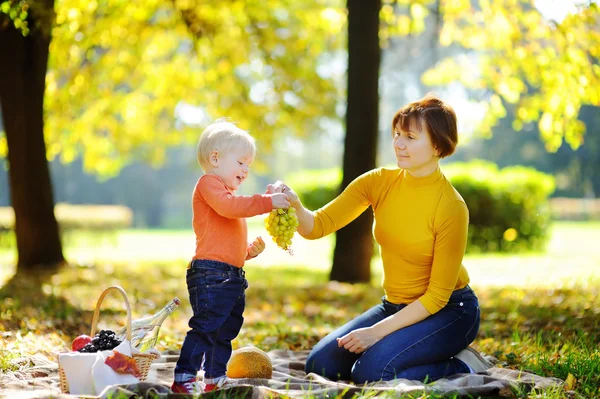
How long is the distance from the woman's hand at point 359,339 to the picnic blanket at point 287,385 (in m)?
0.26

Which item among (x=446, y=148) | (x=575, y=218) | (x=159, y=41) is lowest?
(x=575, y=218)

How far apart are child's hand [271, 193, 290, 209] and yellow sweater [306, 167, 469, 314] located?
60 centimetres

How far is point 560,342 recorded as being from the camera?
557cm

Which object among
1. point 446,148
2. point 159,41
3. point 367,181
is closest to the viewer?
point 446,148

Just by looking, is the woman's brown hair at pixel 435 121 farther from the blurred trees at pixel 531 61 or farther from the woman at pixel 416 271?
the blurred trees at pixel 531 61

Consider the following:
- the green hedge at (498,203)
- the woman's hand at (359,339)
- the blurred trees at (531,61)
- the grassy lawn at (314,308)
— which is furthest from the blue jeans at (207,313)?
the green hedge at (498,203)

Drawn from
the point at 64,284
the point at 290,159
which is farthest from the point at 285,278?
the point at 290,159

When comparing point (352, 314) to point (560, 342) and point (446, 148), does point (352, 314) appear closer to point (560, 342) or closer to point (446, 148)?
point (560, 342)

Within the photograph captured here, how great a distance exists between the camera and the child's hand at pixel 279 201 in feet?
13.1

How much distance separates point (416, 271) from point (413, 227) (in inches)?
10.9

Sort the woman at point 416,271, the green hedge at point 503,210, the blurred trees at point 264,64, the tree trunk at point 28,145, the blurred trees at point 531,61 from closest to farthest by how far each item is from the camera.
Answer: the woman at point 416,271 < the tree trunk at point 28,145 < the blurred trees at point 531,61 < the blurred trees at point 264,64 < the green hedge at point 503,210

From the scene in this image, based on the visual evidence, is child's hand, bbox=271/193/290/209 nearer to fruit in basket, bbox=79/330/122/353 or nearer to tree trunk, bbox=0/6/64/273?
fruit in basket, bbox=79/330/122/353

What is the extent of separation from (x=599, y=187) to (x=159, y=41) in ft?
101

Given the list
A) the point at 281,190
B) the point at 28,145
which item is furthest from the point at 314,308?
the point at 28,145
